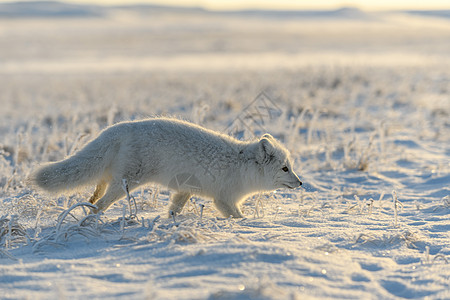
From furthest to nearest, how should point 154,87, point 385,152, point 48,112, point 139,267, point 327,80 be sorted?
point 154,87
point 327,80
point 48,112
point 385,152
point 139,267

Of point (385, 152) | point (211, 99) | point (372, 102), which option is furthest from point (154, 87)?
point (385, 152)

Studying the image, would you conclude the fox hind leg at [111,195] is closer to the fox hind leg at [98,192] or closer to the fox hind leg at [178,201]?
the fox hind leg at [98,192]

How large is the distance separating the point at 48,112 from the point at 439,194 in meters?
8.19

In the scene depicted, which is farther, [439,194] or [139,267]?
[439,194]

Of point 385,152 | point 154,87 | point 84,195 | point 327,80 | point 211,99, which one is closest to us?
point 84,195

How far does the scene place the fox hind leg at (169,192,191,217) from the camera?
496 cm

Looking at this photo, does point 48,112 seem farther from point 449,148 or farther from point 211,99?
point 449,148

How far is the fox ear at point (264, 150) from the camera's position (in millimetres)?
4926

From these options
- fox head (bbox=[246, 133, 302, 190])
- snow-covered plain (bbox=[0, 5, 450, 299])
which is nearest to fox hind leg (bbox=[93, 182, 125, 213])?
snow-covered plain (bbox=[0, 5, 450, 299])

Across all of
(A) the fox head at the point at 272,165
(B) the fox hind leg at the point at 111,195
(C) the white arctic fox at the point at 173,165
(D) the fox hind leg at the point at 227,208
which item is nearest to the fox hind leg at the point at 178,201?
(C) the white arctic fox at the point at 173,165

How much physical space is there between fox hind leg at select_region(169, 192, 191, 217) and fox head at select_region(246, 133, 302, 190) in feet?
2.27

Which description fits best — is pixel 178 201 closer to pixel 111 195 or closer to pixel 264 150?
pixel 111 195

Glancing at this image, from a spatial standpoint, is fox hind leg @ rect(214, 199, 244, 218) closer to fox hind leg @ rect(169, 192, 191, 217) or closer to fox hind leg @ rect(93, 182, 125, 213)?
fox hind leg @ rect(169, 192, 191, 217)

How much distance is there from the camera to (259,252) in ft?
11.1
